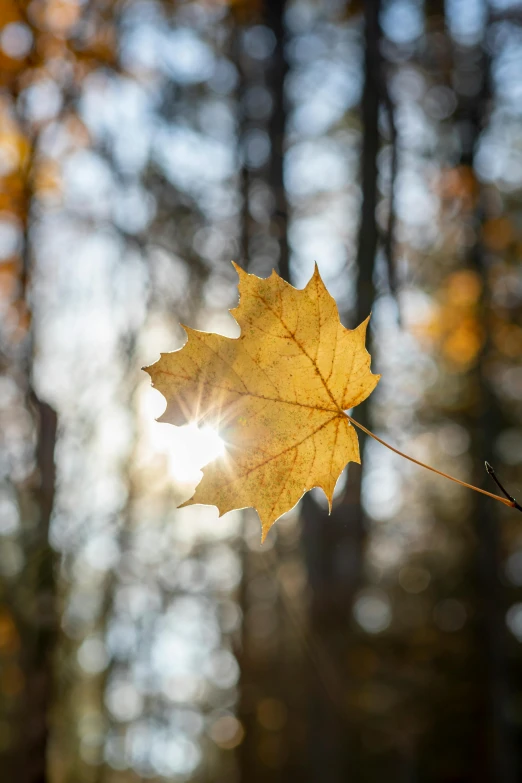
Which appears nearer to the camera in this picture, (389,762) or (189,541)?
(189,541)

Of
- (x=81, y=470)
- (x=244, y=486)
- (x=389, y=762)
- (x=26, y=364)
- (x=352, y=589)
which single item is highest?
(x=26, y=364)

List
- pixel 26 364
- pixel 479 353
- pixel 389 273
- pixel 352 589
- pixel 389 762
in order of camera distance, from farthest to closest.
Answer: pixel 389 762
pixel 479 353
pixel 352 589
pixel 26 364
pixel 389 273

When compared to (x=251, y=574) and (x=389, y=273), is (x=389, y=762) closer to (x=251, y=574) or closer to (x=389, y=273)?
(x=251, y=574)

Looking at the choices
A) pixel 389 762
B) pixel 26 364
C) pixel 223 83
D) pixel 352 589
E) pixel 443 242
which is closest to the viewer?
pixel 26 364

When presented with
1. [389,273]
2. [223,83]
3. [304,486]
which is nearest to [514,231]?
[223,83]

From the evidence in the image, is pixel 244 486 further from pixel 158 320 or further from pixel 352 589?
pixel 158 320

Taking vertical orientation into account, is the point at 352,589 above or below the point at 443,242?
below

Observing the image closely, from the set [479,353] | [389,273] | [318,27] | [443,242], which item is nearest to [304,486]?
[389,273]
